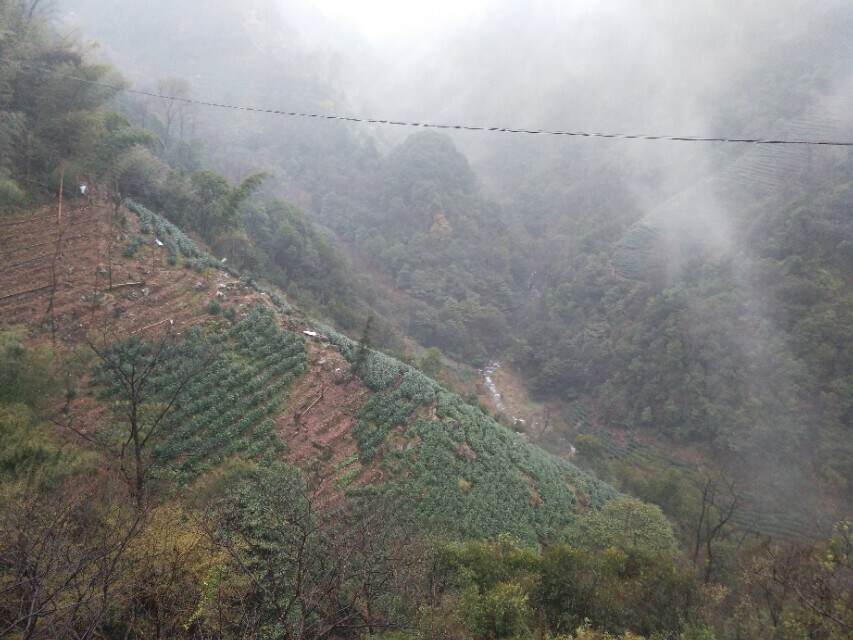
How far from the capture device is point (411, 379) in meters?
20.0

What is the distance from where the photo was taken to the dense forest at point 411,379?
30.0 feet

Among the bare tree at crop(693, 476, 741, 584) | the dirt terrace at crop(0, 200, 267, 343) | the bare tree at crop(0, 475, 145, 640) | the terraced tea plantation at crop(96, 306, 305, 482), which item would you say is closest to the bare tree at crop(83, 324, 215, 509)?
the terraced tea plantation at crop(96, 306, 305, 482)

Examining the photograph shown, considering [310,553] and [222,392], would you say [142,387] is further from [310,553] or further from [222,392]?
[310,553]

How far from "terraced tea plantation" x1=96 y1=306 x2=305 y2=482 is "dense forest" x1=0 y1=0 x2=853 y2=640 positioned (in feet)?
0.33

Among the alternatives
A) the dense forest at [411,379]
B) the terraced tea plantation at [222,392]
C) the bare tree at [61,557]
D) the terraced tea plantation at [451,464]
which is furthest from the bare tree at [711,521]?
the bare tree at [61,557]

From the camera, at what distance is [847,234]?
38125mm

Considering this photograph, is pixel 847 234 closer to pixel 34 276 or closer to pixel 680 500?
pixel 680 500

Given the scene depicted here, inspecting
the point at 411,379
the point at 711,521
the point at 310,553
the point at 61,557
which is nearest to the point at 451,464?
the point at 411,379

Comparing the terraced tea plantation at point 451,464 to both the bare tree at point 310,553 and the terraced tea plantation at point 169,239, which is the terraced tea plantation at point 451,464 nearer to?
the bare tree at point 310,553

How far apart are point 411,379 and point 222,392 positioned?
312 inches

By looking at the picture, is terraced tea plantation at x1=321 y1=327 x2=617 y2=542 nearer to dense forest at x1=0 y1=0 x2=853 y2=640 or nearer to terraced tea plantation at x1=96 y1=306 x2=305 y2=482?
dense forest at x1=0 y1=0 x2=853 y2=640

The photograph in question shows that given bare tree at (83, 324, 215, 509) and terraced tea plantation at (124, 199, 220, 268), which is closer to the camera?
bare tree at (83, 324, 215, 509)

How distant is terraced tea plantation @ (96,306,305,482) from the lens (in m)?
13.5

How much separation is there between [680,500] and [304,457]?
71.9 ft
